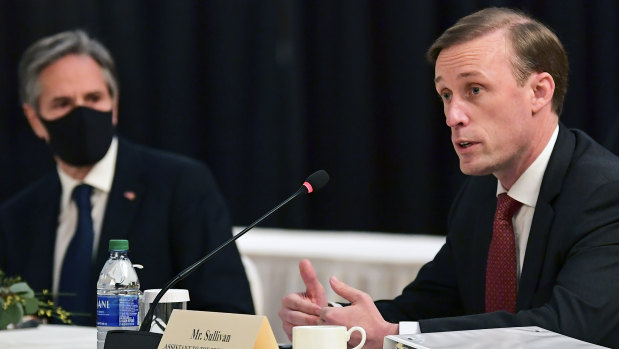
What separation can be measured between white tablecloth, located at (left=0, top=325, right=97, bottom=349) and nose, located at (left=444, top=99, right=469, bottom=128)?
0.90m

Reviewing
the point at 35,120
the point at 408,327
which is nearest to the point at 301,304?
the point at 408,327

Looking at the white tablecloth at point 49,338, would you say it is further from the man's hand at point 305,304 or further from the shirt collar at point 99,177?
the shirt collar at point 99,177

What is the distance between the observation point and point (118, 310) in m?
1.86

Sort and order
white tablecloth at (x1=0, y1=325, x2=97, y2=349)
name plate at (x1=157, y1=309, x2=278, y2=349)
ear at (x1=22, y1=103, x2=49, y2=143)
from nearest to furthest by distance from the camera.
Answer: name plate at (x1=157, y1=309, x2=278, y2=349), white tablecloth at (x1=0, y1=325, x2=97, y2=349), ear at (x1=22, y1=103, x2=49, y2=143)

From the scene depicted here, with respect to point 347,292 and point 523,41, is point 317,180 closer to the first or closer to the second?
point 347,292

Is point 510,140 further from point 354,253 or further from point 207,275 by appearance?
point 354,253

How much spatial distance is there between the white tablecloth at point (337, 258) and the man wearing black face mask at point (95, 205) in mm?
526

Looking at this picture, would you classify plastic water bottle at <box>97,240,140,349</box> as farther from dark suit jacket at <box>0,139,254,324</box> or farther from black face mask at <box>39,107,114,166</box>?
black face mask at <box>39,107,114,166</box>

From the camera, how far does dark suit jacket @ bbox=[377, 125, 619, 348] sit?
1918 millimetres

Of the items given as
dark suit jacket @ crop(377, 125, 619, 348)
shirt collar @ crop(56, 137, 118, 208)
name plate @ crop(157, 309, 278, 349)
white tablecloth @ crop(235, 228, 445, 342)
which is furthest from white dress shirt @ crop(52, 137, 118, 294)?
name plate @ crop(157, 309, 278, 349)

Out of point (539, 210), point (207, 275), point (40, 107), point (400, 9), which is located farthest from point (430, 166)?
point (539, 210)

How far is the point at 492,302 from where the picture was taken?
2.25 metres

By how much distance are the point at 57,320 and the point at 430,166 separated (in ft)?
5.37

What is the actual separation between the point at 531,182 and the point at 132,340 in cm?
101
